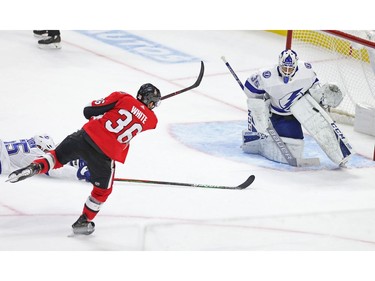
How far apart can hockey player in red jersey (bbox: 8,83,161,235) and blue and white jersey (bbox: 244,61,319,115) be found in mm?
1499

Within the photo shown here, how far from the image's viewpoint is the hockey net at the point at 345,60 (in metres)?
8.16

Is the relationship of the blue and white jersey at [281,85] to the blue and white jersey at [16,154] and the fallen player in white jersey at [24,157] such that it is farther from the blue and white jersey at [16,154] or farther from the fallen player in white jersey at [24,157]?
the blue and white jersey at [16,154]

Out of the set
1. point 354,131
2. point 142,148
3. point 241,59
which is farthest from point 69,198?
point 241,59

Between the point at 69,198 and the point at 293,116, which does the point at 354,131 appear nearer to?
the point at 293,116

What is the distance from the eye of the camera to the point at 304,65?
7.39m

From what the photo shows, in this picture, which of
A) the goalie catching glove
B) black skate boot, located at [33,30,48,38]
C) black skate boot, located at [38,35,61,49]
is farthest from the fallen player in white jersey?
black skate boot, located at [33,30,48,38]

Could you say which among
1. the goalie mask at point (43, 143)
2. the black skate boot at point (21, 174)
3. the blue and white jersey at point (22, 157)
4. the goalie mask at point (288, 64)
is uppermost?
the goalie mask at point (288, 64)

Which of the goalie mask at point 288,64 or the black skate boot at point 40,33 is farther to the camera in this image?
the black skate boot at point 40,33

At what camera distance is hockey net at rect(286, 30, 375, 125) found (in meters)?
8.16

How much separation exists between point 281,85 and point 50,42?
322cm

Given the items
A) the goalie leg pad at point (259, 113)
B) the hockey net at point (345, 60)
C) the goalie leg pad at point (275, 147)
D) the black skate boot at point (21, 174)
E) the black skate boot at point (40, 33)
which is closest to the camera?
the black skate boot at point (21, 174)

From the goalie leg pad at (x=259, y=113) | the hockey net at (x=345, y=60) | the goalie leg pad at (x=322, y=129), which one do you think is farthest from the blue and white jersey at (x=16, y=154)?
the hockey net at (x=345, y=60)

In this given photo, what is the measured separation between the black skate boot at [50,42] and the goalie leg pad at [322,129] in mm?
3185

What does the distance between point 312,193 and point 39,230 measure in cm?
170
